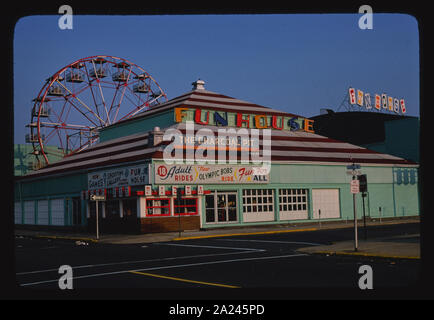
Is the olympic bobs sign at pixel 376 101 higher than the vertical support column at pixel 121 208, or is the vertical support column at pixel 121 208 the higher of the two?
the olympic bobs sign at pixel 376 101

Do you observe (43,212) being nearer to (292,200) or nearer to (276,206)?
(276,206)

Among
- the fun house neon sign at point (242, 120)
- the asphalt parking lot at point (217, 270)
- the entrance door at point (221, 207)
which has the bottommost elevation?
the asphalt parking lot at point (217, 270)

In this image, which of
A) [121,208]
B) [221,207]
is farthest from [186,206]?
[121,208]

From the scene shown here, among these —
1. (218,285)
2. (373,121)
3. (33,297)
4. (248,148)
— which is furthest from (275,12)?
(373,121)

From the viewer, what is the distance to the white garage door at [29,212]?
50.0m

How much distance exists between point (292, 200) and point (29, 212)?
1077 inches

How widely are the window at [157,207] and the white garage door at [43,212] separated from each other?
57.2 feet

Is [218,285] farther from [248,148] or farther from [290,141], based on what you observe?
[290,141]

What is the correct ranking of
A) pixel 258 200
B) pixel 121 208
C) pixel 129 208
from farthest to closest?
pixel 258 200 → pixel 121 208 → pixel 129 208

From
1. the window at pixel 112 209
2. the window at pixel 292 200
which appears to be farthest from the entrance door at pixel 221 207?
the window at pixel 112 209

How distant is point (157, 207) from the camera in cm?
3434

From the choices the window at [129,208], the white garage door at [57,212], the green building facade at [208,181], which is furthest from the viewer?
the white garage door at [57,212]

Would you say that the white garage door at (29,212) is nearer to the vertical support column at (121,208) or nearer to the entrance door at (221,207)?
the vertical support column at (121,208)

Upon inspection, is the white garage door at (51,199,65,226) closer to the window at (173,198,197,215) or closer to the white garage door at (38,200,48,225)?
the white garage door at (38,200,48,225)
